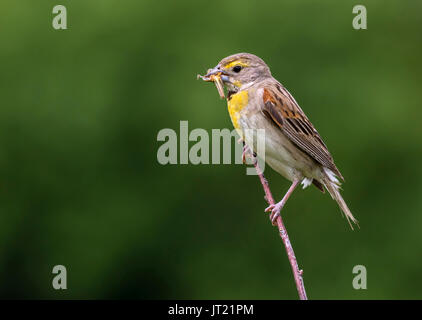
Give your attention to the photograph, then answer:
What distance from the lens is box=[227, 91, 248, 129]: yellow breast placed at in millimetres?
5219

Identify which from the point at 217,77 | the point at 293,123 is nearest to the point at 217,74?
the point at 217,77

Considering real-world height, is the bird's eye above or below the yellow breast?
above

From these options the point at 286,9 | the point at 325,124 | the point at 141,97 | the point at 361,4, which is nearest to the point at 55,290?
the point at 141,97

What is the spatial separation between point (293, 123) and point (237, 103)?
1.60 feet

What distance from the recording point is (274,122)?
5.31 m

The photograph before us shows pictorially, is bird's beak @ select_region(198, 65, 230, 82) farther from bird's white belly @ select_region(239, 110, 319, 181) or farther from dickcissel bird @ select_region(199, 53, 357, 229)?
bird's white belly @ select_region(239, 110, 319, 181)

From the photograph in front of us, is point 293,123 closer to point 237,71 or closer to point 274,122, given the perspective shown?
point 274,122

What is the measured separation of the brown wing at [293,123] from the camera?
5.28 m

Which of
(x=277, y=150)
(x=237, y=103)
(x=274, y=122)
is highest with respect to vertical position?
(x=237, y=103)

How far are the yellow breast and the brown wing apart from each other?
158 millimetres

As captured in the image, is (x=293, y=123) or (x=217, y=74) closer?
(x=217, y=74)

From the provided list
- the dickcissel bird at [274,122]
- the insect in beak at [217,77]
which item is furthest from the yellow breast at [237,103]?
the insect in beak at [217,77]

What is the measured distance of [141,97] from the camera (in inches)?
365

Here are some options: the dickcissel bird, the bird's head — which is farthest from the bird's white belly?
the bird's head
